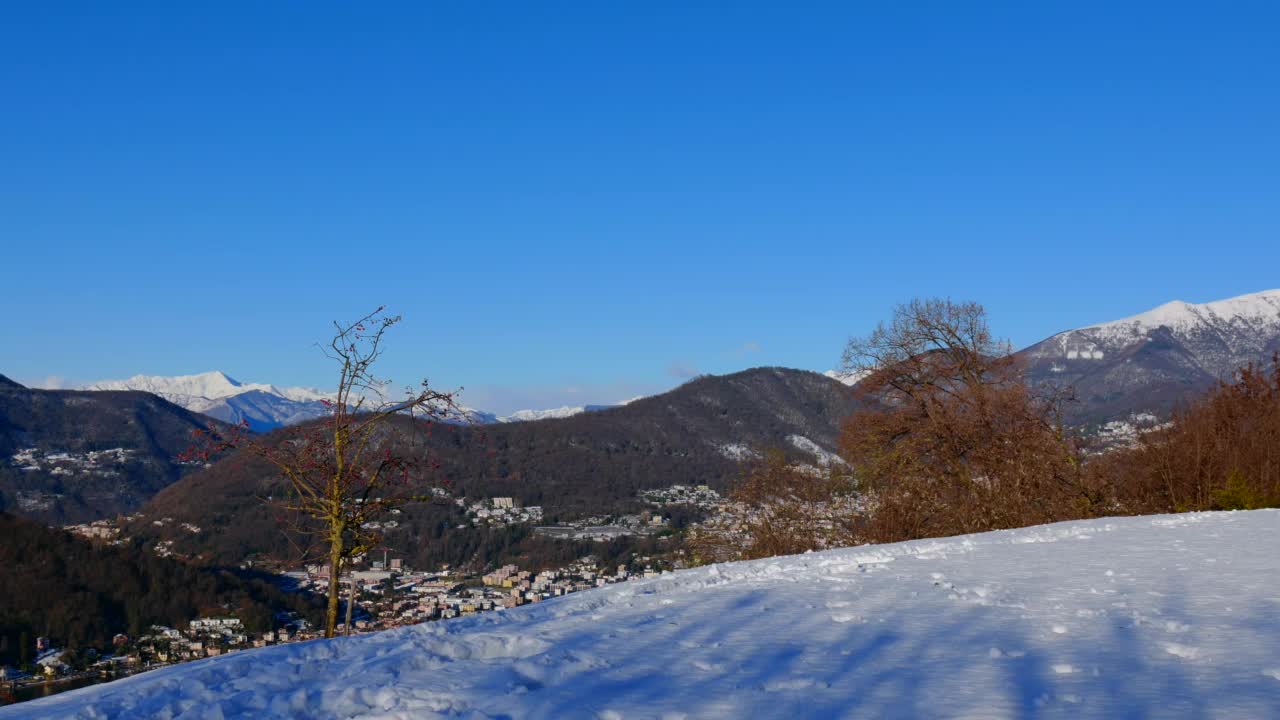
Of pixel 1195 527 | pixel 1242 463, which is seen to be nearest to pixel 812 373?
pixel 1242 463

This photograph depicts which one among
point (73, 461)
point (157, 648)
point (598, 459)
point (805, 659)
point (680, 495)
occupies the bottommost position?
point (157, 648)

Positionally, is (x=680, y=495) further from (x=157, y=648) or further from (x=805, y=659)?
(x=805, y=659)

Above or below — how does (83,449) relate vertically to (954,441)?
above

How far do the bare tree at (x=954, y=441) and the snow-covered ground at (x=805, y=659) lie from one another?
34.0 ft

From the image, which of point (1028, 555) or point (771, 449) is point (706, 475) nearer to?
point (771, 449)

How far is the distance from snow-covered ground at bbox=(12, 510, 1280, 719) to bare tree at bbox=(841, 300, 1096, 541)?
1036 centimetres

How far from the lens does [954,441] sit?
2245 centimetres

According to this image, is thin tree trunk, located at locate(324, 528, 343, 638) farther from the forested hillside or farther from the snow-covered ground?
the forested hillside

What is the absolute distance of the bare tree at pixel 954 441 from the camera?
20.7m

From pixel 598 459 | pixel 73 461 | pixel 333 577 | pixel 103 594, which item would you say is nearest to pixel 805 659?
pixel 333 577

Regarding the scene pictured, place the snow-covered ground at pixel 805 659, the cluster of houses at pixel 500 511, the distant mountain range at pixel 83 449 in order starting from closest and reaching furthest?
the snow-covered ground at pixel 805 659, the cluster of houses at pixel 500 511, the distant mountain range at pixel 83 449

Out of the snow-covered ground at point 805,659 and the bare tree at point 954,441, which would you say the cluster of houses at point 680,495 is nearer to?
the bare tree at point 954,441

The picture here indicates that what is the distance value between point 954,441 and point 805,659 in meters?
17.6

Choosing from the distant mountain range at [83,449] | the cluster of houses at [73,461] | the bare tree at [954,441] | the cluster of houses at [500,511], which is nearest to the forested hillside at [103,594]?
the bare tree at [954,441]
